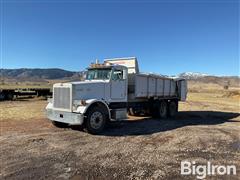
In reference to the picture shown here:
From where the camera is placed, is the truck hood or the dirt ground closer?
the dirt ground

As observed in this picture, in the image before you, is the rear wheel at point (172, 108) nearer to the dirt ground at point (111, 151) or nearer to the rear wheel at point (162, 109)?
the rear wheel at point (162, 109)

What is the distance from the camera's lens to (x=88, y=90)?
1112cm

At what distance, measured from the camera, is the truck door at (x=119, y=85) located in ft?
40.0

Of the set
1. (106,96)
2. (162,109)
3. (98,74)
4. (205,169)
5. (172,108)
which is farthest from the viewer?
(172,108)

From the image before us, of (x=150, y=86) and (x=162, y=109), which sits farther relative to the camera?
(x=162, y=109)

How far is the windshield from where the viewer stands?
40.1ft

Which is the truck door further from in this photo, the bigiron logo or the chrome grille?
the bigiron logo


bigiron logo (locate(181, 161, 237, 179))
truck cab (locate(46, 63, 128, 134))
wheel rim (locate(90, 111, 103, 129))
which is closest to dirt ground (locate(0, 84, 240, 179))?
bigiron logo (locate(181, 161, 237, 179))

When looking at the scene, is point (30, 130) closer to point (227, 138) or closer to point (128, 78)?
point (128, 78)

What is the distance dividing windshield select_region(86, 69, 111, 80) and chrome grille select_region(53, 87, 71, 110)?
201 centimetres

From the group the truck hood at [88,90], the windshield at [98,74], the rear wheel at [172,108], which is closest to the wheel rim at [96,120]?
the truck hood at [88,90]

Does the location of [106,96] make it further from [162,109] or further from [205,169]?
[205,169]

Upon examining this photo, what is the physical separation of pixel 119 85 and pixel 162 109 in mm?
4982

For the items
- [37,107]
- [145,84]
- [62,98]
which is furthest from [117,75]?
[37,107]
